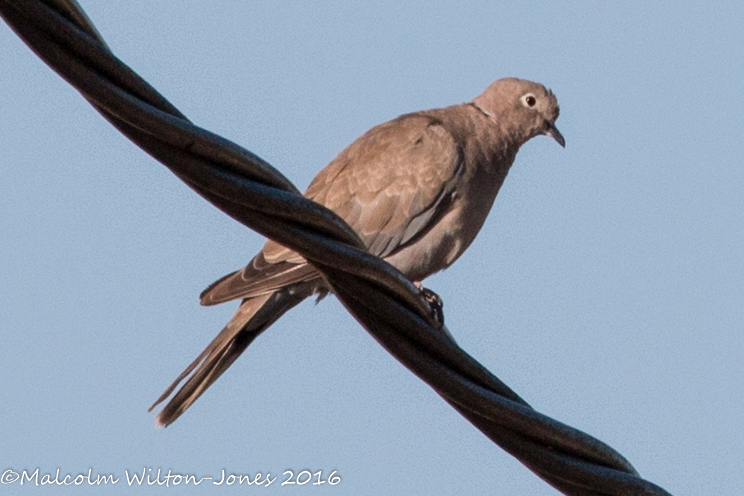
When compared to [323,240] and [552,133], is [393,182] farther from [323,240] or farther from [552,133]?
[323,240]

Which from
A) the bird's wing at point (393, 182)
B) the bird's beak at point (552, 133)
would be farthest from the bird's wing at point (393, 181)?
the bird's beak at point (552, 133)

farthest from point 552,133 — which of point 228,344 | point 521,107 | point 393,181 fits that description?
point 228,344

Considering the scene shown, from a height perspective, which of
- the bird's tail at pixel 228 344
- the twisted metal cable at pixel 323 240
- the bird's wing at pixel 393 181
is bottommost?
the twisted metal cable at pixel 323 240

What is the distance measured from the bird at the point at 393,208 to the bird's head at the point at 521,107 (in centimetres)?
12

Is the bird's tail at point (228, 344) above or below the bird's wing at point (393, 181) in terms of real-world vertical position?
below

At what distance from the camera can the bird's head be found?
24.5ft

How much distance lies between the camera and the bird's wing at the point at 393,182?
654 cm

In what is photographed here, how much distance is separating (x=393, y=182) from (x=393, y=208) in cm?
16

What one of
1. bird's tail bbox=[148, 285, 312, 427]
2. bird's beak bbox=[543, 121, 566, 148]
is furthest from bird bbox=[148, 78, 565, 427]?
bird's beak bbox=[543, 121, 566, 148]

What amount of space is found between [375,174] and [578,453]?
3958mm

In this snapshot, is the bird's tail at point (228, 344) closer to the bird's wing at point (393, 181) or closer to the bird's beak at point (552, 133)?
the bird's wing at point (393, 181)

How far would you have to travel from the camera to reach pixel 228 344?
20.4 feet

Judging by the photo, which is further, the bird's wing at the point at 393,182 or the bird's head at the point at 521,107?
the bird's head at the point at 521,107

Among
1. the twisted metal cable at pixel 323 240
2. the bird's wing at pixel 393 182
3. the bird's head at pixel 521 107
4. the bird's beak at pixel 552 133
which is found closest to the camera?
the twisted metal cable at pixel 323 240
